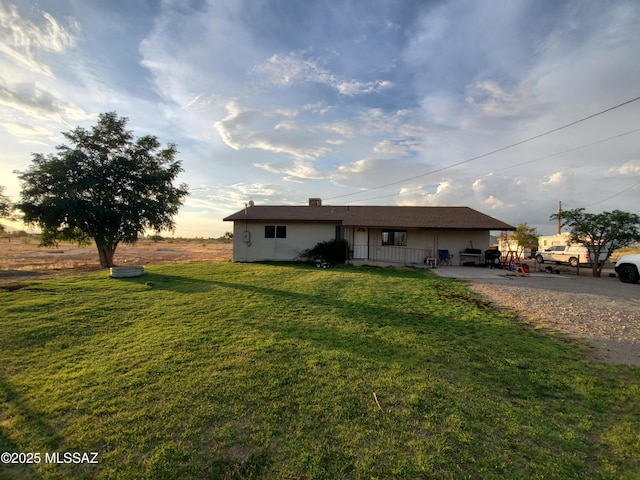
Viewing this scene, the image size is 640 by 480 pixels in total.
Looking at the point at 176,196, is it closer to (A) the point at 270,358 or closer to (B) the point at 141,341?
(B) the point at 141,341

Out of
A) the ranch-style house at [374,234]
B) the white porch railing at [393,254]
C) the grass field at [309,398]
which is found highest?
the ranch-style house at [374,234]

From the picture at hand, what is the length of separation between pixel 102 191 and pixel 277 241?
10.6m

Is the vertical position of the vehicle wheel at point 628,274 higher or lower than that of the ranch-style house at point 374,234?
lower

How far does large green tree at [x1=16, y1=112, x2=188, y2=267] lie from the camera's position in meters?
15.5

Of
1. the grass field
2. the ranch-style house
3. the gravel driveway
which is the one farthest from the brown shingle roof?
the grass field

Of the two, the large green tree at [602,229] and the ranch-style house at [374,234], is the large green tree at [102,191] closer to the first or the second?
the ranch-style house at [374,234]

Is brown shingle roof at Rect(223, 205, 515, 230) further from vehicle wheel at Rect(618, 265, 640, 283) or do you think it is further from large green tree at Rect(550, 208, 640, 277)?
vehicle wheel at Rect(618, 265, 640, 283)

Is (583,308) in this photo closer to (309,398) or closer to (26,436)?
(309,398)

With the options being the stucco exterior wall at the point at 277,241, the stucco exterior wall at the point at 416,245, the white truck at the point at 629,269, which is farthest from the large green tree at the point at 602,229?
the stucco exterior wall at the point at 277,241

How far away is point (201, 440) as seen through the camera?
257 centimetres

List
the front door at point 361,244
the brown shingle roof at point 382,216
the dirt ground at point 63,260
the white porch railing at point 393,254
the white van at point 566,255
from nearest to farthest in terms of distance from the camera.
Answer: the dirt ground at point 63,260 < the brown shingle roof at point 382,216 < the white porch railing at point 393,254 < the front door at point 361,244 < the white van at point 566,255

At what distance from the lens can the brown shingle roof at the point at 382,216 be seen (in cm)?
1686

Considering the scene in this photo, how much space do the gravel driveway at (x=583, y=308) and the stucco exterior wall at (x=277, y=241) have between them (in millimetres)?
9460

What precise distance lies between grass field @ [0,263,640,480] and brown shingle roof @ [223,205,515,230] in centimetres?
1141
